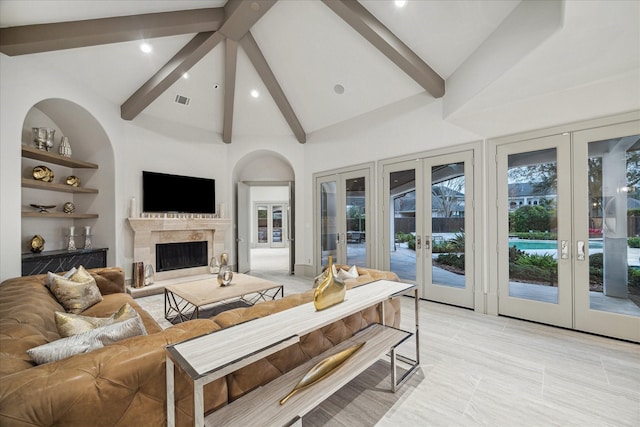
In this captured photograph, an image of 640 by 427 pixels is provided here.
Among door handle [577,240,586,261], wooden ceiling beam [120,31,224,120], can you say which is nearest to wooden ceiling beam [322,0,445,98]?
wooden ceiling beam [120,31,224,120]

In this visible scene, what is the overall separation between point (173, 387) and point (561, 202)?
14.0 feet

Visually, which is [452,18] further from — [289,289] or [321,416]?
[289,289]

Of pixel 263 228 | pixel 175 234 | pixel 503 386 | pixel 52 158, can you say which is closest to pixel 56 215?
pixel 52 158

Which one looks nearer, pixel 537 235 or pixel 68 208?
pixel 537 235

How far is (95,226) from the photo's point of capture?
4852 mm

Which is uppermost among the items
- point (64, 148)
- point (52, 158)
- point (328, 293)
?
point (64, 148)

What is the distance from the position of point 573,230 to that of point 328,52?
4096 millimetres

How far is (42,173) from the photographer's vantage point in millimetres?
4066

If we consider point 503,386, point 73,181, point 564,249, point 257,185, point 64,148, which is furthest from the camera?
point 257,185

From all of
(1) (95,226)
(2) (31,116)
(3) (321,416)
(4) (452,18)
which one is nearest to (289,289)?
(3) (321,416)

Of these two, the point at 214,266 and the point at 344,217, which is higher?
the point at 344,217

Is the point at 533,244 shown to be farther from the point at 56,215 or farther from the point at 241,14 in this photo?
the point at 56,215

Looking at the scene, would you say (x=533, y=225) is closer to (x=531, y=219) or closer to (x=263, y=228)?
(x=531, y=219)

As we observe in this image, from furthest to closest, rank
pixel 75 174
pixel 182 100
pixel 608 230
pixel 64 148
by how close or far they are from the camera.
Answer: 1. pixel 182 100
2. pixel 75 174
3. pixel 64 148
4. pixel 608 230
